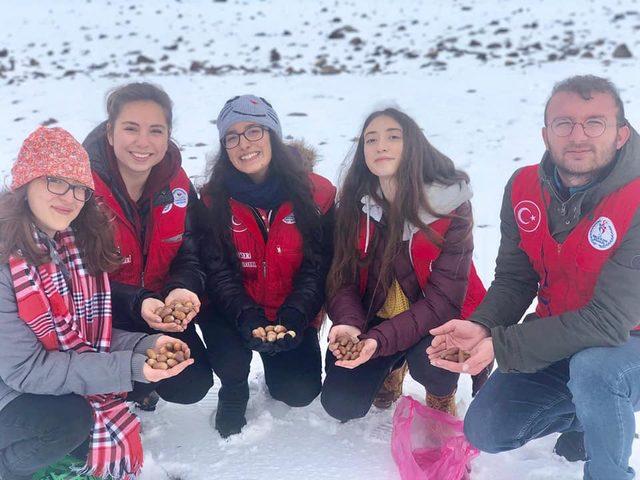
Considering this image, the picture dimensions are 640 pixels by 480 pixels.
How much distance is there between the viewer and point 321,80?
9945 mm

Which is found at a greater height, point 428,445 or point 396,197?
point 396,197

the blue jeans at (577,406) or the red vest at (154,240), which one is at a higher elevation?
the red vest at (154,240)

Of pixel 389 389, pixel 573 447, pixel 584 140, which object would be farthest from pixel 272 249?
pixel 573 447

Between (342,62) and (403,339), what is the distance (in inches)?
365

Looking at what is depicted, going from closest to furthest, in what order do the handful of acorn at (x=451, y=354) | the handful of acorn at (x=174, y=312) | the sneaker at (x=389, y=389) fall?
1. the handful of acorn at (x=451, y=354)
2. the handful of acorn at (x=174, y=312)
3. the sneaker at (x=389, y=389)

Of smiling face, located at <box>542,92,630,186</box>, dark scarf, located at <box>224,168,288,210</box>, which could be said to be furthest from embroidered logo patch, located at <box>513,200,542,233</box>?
dark scarf, located at <box>224,168,288,210</box>

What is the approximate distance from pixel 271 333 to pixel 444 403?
31.9 inches

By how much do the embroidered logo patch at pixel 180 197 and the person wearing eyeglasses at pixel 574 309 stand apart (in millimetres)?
1260

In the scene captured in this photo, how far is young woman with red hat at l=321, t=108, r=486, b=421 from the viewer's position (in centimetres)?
256

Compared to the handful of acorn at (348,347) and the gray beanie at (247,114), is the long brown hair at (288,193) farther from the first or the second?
the handful of acorn at (348,347)

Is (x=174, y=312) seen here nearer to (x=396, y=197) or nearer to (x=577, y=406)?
(x=396, y=197)

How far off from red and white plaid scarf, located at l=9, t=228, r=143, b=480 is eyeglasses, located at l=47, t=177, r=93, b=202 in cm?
18

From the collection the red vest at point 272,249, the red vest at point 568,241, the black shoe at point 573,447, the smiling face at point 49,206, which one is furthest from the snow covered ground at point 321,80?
the smiling face at point 49,206

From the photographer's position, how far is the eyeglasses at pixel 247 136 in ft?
8.79
